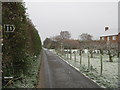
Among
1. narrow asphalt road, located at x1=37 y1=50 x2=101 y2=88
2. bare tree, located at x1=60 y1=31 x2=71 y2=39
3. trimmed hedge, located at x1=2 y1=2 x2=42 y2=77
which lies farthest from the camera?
bare tree, located at x1=60 y1=31 x2=71 y2=39

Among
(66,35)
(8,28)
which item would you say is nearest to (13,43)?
(8,28)

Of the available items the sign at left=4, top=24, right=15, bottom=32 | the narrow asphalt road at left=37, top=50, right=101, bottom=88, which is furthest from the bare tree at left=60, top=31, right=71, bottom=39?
the sign at left=4, top=24, right=15, bottom=32

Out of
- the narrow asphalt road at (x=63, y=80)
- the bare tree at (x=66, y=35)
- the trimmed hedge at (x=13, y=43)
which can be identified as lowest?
the narrow asphalt road at (x=63, y=80)

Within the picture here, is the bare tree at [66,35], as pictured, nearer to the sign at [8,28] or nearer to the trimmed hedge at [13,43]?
the trimmed hedge at [13,43]

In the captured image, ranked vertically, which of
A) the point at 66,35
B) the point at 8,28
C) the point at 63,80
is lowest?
the point at 63,80

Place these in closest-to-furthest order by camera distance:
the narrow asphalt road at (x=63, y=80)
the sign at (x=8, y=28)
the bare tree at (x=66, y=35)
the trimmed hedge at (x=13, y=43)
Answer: the sign at (x=8, y=28) → the trimmed hedge at (x=13, y=43) → the narrow asphalt road at (x=63, y=80) → the bare tree at (x=66, y=35)

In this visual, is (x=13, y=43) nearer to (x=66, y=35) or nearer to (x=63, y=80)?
(x=63, y=80)

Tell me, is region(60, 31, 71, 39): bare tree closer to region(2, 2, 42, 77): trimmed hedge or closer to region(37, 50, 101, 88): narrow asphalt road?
region(37, 50, 101, 88): narrow asphalt road

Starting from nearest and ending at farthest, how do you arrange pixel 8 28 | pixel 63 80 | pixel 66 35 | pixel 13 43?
1. pixel 8 28
2. pixel 13 43
3. pixel 63 80
4. pixel 66 35

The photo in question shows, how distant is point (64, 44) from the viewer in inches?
1512

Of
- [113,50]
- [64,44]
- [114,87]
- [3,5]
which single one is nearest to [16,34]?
[3,5]

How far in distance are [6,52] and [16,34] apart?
0.78 meters

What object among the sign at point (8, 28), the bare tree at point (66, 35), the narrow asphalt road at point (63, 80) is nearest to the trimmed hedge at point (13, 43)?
the sign at point (8, 28)

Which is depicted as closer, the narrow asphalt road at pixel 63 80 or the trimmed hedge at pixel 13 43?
the trimmed hedge at pixel 13 43
